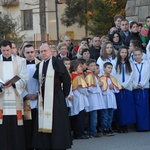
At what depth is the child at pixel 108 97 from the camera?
1240 centimetres

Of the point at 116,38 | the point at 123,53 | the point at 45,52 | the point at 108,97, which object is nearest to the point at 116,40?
the point at 116,38

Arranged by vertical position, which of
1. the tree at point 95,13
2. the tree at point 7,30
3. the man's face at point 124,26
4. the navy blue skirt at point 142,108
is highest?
the tree at point 95,13

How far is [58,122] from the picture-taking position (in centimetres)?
959

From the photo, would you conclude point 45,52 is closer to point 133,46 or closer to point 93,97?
point 93,97

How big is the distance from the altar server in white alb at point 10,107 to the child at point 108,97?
3123 mm

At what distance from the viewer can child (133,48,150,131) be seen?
12.9 metres

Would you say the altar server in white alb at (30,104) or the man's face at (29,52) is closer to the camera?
the altar server in white alb at (30,104)

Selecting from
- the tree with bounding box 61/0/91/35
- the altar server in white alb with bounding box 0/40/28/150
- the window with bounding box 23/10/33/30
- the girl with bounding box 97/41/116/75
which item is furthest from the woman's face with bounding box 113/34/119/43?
the window with bounding box 23/10/33/30

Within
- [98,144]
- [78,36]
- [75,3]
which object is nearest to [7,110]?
[98,144]

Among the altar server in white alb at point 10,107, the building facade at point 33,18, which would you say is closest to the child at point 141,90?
the altar server in white alb at point 10,107

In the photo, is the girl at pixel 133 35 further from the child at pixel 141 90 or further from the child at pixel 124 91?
the child at pixel 124 91

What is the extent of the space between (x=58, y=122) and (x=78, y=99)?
95.9 inches

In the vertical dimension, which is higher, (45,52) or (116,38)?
(116,38)

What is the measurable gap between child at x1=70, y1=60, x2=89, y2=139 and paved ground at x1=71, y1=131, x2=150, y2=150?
348 millimetres
